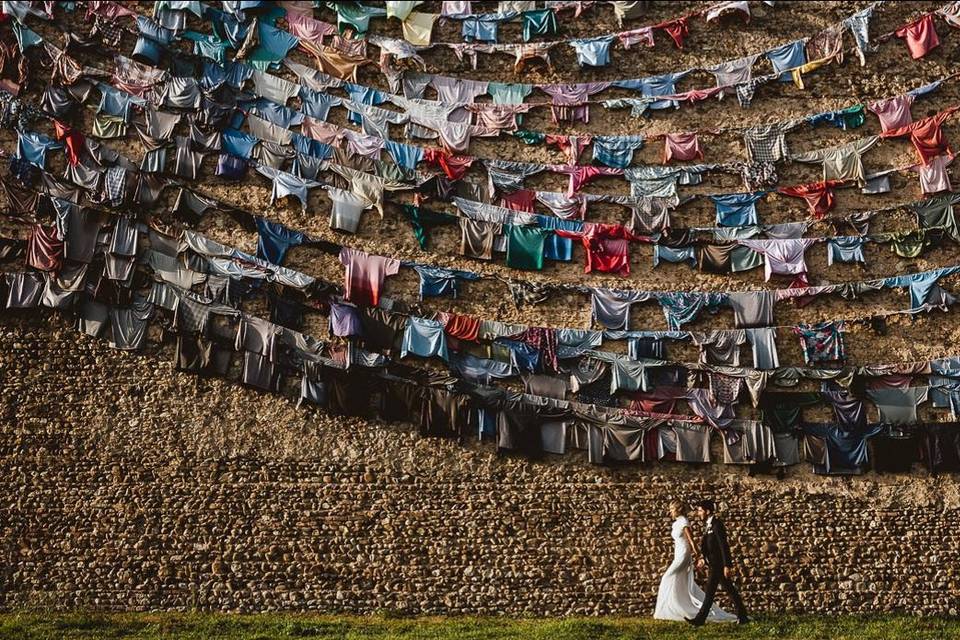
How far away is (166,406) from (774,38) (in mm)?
11465

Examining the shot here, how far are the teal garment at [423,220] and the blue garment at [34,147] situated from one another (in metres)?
5.13

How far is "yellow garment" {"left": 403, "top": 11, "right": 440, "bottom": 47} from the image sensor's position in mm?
18297

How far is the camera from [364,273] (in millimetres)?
15016

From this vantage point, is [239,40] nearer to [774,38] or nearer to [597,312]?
[597,312]

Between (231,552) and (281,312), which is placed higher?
(281,312)

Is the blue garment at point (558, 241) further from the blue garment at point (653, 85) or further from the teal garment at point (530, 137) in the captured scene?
the blue garment at point (653, 85)

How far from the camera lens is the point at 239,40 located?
1770cm

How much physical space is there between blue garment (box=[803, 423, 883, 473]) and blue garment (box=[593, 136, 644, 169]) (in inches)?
201

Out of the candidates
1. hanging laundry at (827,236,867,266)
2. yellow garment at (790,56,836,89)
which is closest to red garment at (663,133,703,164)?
yellow garment at (790,56,836,89)

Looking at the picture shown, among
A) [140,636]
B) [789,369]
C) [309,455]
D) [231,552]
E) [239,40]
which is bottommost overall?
[140,636]

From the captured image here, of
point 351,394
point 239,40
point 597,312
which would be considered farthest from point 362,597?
point 239,40

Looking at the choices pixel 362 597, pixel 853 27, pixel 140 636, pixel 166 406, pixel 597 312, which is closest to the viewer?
pixel 140 636

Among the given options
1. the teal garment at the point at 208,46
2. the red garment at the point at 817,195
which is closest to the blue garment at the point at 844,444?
the red garment at the point at 817,195

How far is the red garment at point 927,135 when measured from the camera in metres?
16.6
